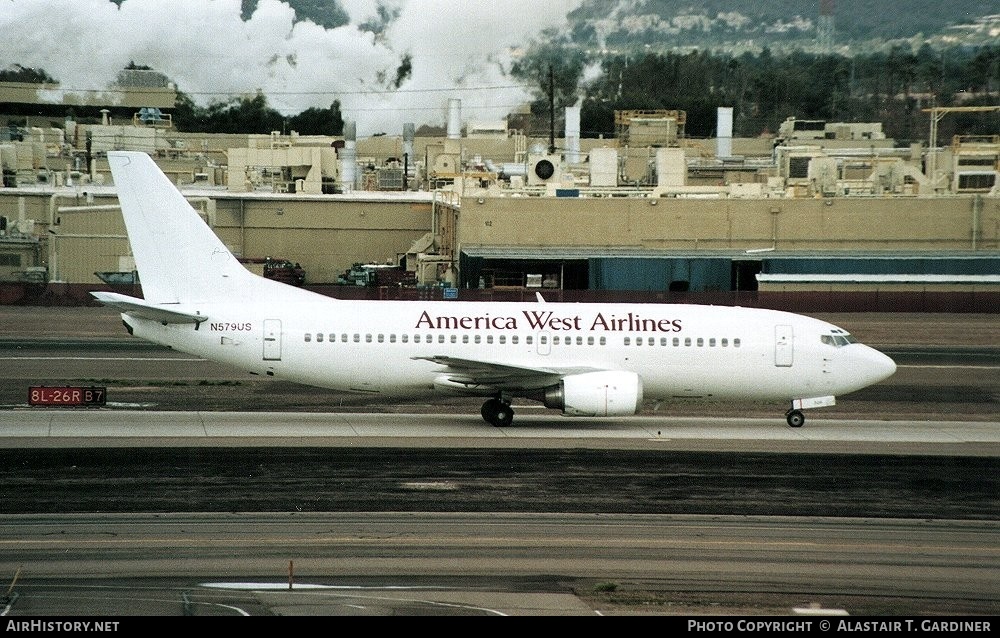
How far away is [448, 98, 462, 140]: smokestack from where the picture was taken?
275 ft

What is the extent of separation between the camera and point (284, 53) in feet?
267

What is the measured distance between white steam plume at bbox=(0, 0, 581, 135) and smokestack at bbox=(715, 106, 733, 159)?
1757cm

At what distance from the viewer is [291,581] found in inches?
720

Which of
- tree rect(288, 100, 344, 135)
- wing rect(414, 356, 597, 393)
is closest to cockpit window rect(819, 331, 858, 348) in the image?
wing rect(414, 356, 597, 393)

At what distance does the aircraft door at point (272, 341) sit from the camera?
109ft

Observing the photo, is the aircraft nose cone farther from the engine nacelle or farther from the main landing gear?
the main landing gear

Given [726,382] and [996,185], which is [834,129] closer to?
[996,185]

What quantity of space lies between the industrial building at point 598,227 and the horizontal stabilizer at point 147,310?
2809 centimetres

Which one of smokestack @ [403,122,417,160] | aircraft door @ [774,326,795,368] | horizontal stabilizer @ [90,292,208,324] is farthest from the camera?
smokestack @ [403,122,417,160]

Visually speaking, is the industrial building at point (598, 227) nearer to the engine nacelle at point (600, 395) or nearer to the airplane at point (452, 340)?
the airplane at point (452, 340)

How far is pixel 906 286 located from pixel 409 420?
123 ft

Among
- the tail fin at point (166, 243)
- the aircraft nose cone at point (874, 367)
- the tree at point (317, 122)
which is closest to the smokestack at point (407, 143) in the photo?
the tree at point (317, 122)

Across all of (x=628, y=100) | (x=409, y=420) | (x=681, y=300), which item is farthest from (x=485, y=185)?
(x=409, y=420)

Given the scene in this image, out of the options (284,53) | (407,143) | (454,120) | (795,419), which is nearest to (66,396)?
(795,419)
